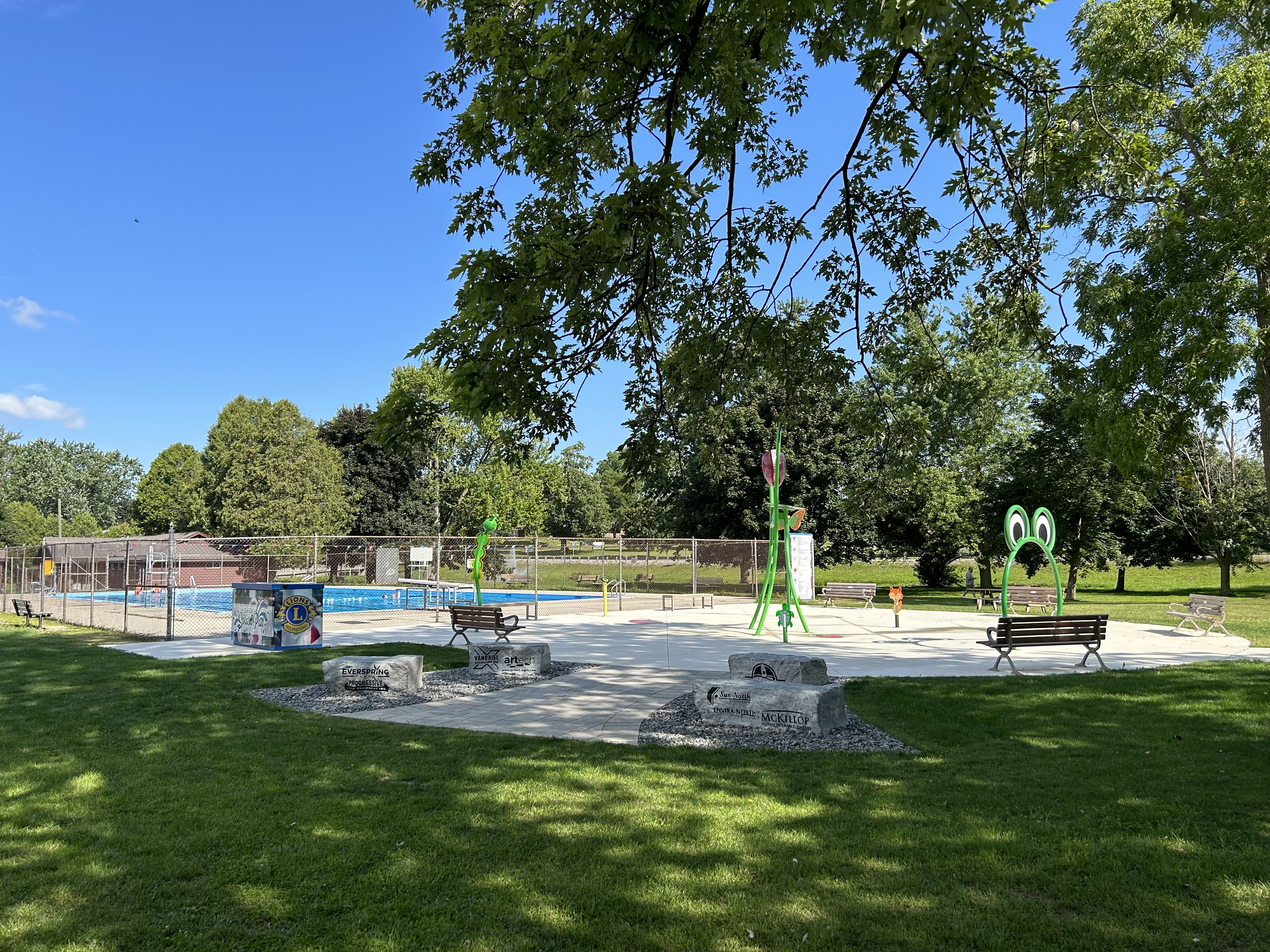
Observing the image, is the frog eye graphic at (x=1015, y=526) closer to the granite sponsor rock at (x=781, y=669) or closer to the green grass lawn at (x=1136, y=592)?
the green grass lawn at (x=1136, y=592)

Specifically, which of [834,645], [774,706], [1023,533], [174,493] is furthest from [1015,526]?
[174,493]

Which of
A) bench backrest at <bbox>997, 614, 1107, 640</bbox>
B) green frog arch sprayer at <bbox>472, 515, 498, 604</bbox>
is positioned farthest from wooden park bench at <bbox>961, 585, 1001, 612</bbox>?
green frog arch sprayer at <bbox>472, 515, 498, 604</bbox>

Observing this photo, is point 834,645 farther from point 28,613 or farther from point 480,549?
point 28,613

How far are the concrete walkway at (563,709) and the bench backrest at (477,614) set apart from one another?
10.5 ft

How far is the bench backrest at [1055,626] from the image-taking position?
36.6 ft

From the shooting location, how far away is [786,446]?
1407 inches

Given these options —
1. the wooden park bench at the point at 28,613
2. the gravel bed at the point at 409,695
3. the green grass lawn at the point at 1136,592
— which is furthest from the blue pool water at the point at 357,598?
the green grass lawn at the point at 1136,592

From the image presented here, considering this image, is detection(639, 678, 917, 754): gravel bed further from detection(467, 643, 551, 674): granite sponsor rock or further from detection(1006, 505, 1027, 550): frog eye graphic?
detection(1006, 505, 1027, 550): frog eye graphic

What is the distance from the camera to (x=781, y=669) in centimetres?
951

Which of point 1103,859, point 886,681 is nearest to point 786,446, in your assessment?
point 886,681

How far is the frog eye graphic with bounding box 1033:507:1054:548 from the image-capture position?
1378 cm

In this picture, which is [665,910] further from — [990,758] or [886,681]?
[886,681]

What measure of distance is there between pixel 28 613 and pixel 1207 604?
26272mm

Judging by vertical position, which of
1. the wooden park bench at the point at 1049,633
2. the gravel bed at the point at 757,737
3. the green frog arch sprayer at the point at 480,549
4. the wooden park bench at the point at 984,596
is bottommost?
the wooden park bench at the point at 984,596
